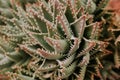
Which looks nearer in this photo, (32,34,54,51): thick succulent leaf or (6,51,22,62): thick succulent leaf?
(32,34,54,51): thick succulent leaf

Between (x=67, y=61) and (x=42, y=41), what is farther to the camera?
(x=42, y=41)

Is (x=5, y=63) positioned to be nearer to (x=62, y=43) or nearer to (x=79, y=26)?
(x=62, y=43)

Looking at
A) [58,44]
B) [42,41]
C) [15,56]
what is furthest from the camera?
[15,56]

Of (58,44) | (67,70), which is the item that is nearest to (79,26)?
(58,44)

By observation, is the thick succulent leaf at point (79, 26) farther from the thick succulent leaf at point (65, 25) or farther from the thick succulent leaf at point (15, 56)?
the thick succulent leaf at point (15, 56)

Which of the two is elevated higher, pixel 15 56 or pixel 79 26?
pixel 79 26

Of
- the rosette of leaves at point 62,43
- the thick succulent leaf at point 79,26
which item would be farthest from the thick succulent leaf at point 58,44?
the thick succulent leaf at point 79,26

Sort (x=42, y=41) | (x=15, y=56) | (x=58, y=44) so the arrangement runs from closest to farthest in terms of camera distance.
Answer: (x=58, y=44) → (x=42, y=41) → (x=15, y=56)

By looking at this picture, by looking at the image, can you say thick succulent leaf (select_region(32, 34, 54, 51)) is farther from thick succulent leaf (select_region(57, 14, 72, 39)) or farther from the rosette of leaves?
thick succulent leaf (select_region(57, 14, 72, 39))

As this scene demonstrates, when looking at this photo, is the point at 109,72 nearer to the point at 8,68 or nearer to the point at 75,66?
the point at 75,66

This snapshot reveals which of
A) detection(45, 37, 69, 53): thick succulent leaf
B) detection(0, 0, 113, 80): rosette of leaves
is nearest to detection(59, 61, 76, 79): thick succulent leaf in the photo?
detection(0, 0, 113, 80): rosette of leaves
